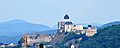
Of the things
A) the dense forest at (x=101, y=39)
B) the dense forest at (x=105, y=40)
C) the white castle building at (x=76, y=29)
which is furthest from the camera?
the white castle building at (x=76, y=29)

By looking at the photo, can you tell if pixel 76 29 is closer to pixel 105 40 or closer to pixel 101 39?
pixel 101 39

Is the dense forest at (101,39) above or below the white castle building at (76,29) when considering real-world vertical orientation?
below

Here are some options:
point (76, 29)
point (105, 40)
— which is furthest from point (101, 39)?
point (76, 29)

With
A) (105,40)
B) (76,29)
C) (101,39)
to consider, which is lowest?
(105,40)

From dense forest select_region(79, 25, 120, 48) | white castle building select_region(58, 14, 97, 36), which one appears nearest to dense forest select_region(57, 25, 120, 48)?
dense forest select_region(79, 25, 120, 48)

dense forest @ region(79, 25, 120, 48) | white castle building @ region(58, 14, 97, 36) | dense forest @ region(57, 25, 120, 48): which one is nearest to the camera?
dense forest @ region(79, 25, 120, 48)

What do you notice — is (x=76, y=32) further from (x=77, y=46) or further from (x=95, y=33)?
(x=77, y=46)

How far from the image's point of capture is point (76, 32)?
157125 mm

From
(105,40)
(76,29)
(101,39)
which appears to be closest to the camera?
(105,40)

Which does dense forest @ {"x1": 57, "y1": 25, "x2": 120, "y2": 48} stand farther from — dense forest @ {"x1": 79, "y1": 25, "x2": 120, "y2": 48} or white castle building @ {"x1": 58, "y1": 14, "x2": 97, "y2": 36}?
white castle building @ {"x1": 58, "y1": 14, "x2": 97, "y2": 36}

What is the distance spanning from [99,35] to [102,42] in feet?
33.1

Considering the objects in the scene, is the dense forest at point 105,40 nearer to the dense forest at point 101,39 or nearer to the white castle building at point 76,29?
the dense forest at point 101,39

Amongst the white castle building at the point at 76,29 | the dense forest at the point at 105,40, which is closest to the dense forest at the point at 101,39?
the dense forest at the point at 105,40

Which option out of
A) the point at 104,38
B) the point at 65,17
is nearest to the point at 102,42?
the point at 104,38
